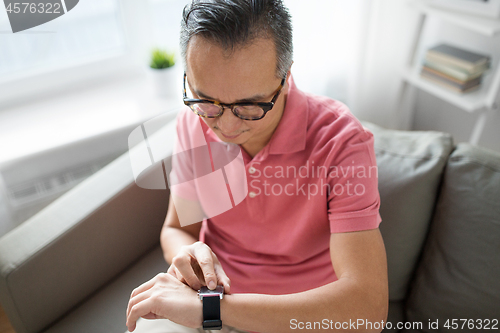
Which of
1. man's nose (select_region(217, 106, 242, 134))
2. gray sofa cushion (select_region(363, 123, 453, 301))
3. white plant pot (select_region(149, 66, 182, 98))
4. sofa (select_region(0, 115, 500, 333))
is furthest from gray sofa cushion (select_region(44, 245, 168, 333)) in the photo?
white plant pot (select_region(149, 66, 182, 98))

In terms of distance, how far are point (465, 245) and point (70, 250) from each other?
3.59 ft

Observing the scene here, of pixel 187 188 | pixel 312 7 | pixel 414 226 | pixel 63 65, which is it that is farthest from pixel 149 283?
pixel 312 7

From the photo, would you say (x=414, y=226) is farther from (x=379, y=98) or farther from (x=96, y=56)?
(x=96, y=56)

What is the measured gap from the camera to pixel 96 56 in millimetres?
1672

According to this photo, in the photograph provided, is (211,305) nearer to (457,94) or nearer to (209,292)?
(209,292)

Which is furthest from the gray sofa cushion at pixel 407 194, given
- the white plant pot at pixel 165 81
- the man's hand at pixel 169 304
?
the white plant pot at pixel 165 81

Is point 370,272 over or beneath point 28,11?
beneath

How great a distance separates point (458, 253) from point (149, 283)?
850mm

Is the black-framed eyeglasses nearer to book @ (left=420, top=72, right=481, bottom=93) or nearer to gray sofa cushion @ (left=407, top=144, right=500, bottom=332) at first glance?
gray sofa cushion @ (left=407, top=144, right=500, bottom=332)

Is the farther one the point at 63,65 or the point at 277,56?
the point at 63,65

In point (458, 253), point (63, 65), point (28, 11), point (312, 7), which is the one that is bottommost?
point (458, 253)

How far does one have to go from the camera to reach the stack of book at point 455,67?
1.69m

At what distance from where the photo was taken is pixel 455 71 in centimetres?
173

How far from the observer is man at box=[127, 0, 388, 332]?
2.50 feet
